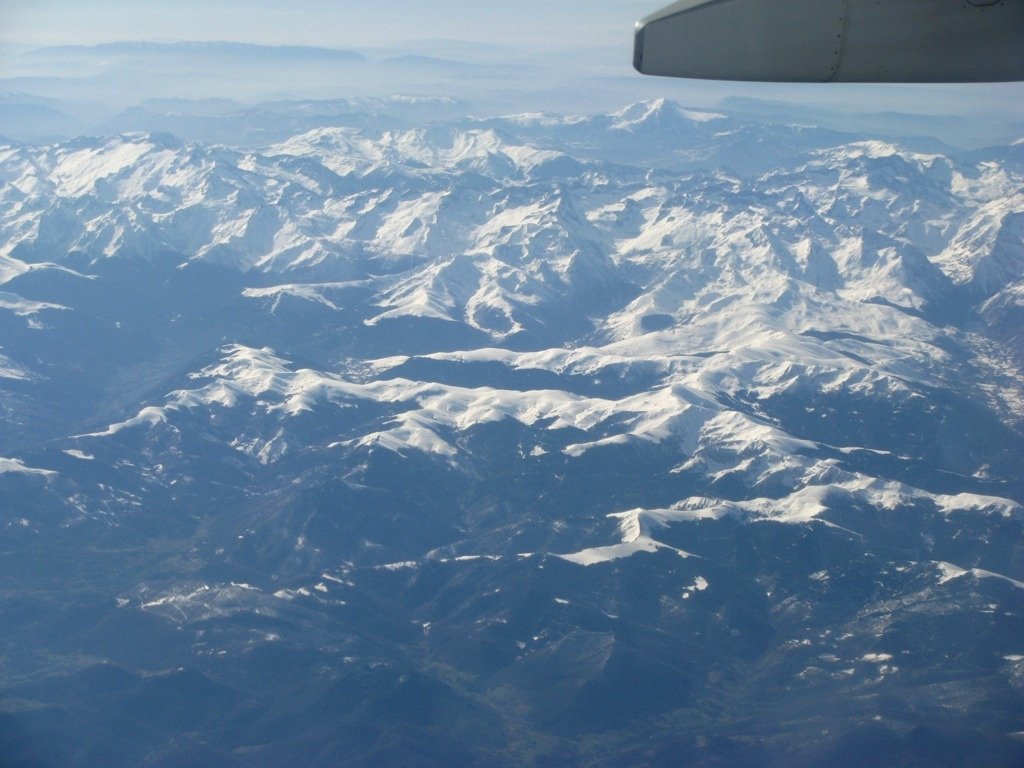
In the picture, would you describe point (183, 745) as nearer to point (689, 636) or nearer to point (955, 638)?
point (689, 636)

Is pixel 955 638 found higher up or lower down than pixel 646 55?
lower down


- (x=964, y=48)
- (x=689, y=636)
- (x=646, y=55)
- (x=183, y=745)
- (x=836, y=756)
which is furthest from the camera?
(x=689, y=636)

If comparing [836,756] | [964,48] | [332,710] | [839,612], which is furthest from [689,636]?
[964,48]

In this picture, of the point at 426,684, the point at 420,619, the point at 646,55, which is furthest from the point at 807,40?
the point at 420,619

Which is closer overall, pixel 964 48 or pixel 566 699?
pixel 964 48

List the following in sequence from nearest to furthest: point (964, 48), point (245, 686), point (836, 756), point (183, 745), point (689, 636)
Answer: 1. point (964, 48)
2. point (836, 756)
3. point (183, 745)
4. point (245, 686)
5. point (689, 636)

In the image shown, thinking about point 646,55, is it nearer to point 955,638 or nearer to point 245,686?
point 245,686
